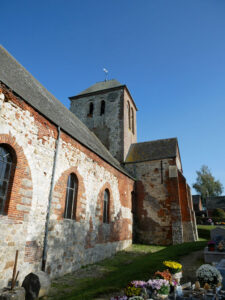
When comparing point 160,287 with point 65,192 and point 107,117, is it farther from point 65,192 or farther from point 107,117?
point 107,117

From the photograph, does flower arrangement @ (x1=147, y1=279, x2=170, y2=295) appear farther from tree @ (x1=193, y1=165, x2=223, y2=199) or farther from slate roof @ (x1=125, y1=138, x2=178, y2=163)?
tree @ (x1=193, y1=165, x2=223, y2=199)

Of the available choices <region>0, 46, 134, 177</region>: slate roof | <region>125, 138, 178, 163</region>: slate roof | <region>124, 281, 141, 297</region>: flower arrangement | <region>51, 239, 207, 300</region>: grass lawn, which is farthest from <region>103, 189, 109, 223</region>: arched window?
<region>124, 281, 141, 297</region>: flower arrangement

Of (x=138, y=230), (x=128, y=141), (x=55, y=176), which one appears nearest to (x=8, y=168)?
(x=55, y=176)

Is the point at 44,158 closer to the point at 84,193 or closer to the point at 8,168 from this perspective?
the point at 8,168

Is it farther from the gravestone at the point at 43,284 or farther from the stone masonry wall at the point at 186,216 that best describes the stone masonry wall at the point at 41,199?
the stone masonry wall at the point at 186,216

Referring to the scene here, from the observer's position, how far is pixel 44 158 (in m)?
7.59

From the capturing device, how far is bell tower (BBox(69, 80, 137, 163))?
19.9 m

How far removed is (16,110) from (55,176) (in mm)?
2730

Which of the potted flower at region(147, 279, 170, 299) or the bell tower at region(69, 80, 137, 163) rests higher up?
the bell tower at region(69, 80, 137, 163)

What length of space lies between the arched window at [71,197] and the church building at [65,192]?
0.04 m

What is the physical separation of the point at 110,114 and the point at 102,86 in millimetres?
4467

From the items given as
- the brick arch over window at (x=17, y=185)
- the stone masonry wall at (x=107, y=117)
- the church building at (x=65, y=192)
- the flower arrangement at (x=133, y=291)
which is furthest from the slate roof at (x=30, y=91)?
the stone masonry wall at (x=107, y=117)

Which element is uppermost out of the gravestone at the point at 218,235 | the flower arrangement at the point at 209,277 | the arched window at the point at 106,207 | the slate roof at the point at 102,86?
the slate roof at the point at 102,86

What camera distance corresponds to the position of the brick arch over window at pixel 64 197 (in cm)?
792
